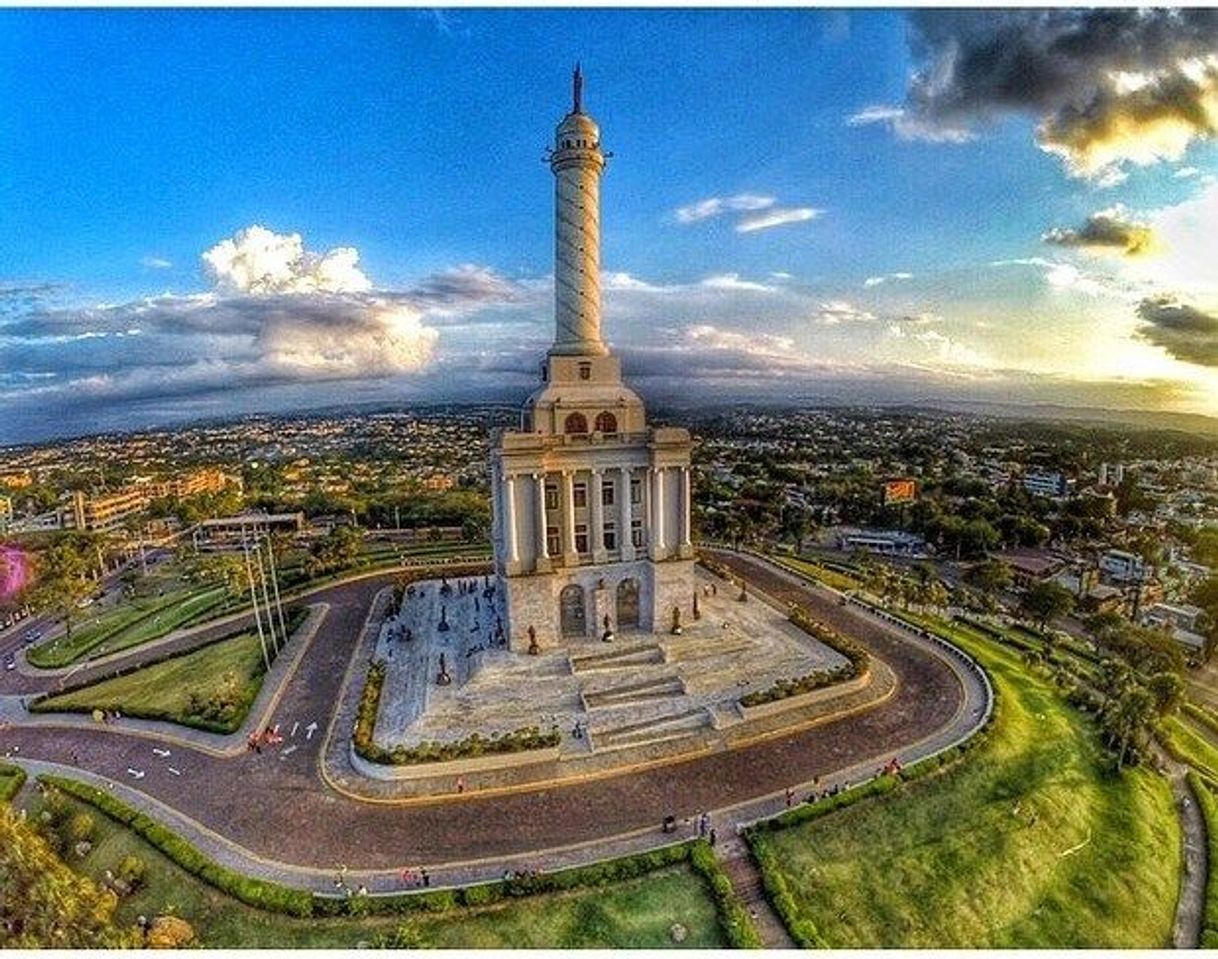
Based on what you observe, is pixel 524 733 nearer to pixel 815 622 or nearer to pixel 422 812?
pixel 422 812

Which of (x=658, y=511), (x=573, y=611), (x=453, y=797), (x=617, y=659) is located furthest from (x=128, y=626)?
(x=658, y=511)

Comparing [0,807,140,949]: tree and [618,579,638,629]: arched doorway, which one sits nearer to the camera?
[0,807,140,949]: tree

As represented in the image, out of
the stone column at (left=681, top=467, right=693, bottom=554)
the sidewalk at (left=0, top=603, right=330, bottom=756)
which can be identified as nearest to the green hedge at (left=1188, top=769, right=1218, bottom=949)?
the stone column at (left=681, top=467, right=693, bottom=554)

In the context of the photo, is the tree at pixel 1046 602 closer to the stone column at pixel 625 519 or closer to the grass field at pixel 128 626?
the stone column at pixel 625 519

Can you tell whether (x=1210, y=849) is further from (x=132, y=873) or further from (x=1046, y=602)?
(x=132, y=873)

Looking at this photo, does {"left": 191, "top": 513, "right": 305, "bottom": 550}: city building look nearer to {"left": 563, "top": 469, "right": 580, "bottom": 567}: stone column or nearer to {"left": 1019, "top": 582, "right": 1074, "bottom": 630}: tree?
{"left": 563, "top": 469, "right": 580, "bottom": 567}: stone column
